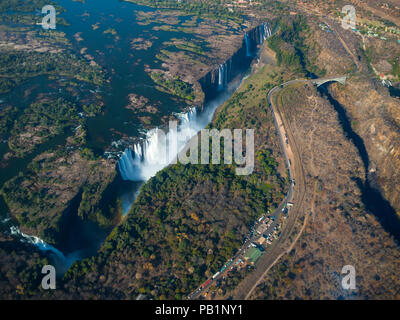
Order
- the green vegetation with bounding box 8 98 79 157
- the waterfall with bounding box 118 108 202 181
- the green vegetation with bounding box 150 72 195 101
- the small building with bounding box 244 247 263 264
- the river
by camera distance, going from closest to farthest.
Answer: the small building with bounding box 244 247 263 264 < the river < the waterfall with bounding box 118 108 202 181 < the green vegetation with bounding box 8 98 79 157 < the green vegetation with bounding box 150 72 195 101

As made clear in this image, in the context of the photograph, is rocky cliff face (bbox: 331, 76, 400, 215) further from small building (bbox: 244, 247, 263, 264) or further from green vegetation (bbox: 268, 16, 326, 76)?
small building (bbox: 244, 247, 263, 264)

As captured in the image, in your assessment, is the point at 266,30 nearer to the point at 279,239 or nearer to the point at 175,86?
the point at 175,86

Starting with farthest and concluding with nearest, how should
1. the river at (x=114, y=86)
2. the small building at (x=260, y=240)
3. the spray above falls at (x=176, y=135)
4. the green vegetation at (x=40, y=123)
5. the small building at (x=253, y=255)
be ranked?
the spray above falls at (x=176, y=135)
the green vegetation at (x=40, y=123)
the river at (x=114, y=86)
the small building at (x=260, y=240)
the small building at (x=253, y=255)

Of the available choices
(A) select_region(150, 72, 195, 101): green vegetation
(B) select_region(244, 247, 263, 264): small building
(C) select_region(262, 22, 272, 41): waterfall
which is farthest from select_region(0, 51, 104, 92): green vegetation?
(C) select_region(262, 22, 272, 41): waterfall

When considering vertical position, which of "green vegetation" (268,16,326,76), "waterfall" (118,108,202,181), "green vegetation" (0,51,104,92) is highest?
"green vegetation" (268,16,326,76)

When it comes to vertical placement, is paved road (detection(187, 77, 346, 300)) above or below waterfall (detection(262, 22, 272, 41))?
below

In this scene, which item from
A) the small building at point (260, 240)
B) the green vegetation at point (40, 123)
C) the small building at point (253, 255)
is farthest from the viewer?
the green vegetation at point (40, 123)

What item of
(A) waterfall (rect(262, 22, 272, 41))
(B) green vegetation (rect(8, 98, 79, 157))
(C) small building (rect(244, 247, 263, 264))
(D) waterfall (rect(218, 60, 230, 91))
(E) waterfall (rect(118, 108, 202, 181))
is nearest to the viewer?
(C) small building (rect(244, 247, 263, 264))

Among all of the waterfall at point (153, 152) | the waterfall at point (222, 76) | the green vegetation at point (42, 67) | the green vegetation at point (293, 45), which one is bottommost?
the waterfall at point (153, 152)

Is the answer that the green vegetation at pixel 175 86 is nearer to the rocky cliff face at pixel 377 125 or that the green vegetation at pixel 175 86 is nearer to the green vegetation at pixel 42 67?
the green vegetation at pixel 42 67

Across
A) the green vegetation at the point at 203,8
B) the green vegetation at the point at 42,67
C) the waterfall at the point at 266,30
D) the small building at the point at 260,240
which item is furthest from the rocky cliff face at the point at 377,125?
the green vegetation at the point at 42,67
